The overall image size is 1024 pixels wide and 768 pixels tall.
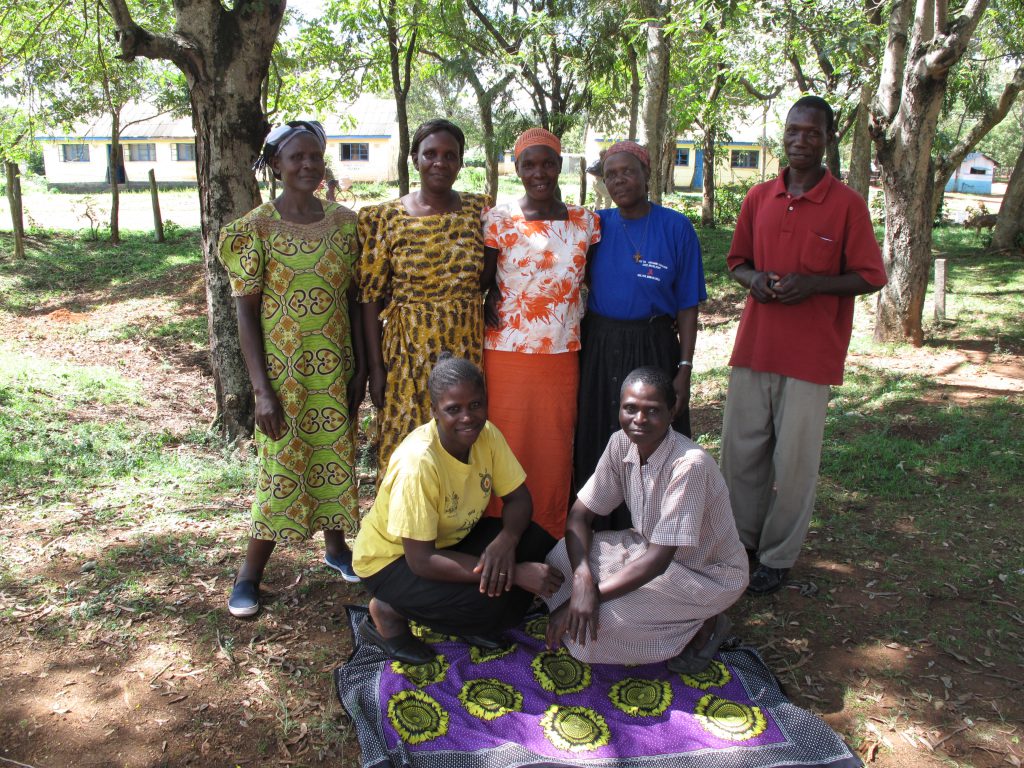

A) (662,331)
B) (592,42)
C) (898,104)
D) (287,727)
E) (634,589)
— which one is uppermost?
(592,42)

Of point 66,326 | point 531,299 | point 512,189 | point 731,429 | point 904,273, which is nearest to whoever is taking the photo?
point 531,299

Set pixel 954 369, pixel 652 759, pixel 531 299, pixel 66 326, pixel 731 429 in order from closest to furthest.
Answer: pixel 652 759, pixel 531 299, pixel 731 429, pixel 954 369, pixel 66 326

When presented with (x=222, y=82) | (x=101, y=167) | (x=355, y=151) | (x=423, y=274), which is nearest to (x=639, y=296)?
(x=423, y=274)

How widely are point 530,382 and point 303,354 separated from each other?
3.01 feet

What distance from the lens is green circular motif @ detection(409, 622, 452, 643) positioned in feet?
10.1

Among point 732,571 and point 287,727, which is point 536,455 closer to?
point 732,571

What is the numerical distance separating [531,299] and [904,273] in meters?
5.62

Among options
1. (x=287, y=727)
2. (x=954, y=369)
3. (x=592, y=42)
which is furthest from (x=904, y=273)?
(x=592, y=42)

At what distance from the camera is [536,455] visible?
341 centimetres

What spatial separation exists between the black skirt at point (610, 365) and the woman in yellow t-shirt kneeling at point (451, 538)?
564mm

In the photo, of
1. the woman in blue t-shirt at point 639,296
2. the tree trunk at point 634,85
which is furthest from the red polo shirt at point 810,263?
the tree trunk at point 634,85

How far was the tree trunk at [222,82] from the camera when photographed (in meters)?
4.65

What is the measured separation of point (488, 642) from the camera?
3004 millimetres

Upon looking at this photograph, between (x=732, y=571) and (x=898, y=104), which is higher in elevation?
(x=898, y=104)
